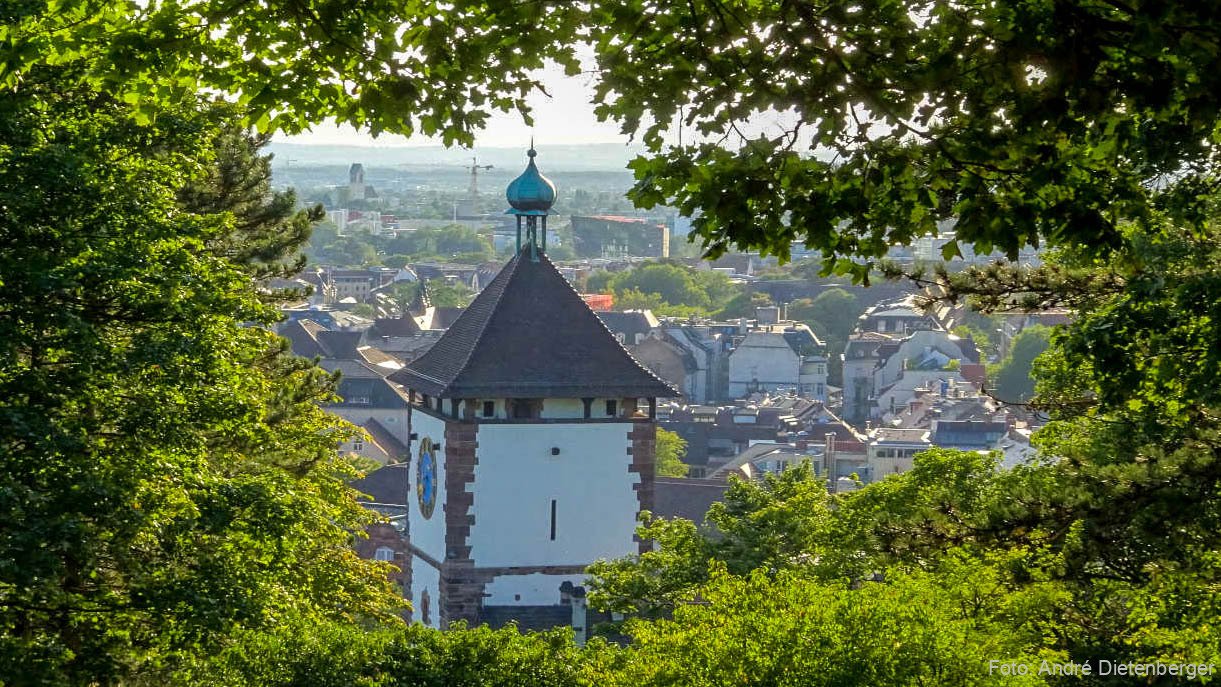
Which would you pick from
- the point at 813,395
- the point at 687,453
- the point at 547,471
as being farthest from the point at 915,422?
the point at 547,471

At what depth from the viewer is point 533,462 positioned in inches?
1388

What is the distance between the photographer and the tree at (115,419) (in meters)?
16.2

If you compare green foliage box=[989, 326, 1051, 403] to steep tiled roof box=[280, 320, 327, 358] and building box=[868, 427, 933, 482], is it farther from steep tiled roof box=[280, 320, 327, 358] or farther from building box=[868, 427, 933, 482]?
steep tiled roof box=[280, 320, 327, 358]

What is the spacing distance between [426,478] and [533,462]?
8.41ft

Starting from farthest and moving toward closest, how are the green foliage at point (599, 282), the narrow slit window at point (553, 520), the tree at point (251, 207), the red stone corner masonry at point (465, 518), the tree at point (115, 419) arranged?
the green foliage at point (599, 282)
the narrow slit window at point (553, 520)
the red stone corner masonry at point (465, 518)
the tree at point (251, 207)
the tree at point (115, 419)

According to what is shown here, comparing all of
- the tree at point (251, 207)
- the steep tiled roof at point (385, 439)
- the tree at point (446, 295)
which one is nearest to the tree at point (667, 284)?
the tree at point (446, 295)

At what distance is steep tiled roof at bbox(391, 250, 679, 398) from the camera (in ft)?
115

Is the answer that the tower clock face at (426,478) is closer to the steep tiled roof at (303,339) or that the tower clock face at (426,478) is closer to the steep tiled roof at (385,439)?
the steep tiled roof at (385,439)

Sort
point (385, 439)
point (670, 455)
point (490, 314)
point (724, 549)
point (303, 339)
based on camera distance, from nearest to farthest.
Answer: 1. point (724, 549)
2. point (490, 314)
3. point (670, 455)
4. point (385, 439)
5. point (303, 339)

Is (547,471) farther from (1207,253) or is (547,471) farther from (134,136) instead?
(1207,253)

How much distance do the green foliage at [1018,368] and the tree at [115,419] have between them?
93987 millimetres

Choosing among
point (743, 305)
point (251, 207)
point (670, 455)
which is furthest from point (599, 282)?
point (251, 207)

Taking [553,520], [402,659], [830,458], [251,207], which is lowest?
[830,458]

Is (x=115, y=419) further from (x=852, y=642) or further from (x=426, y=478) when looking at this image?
(x=426, y=478)
